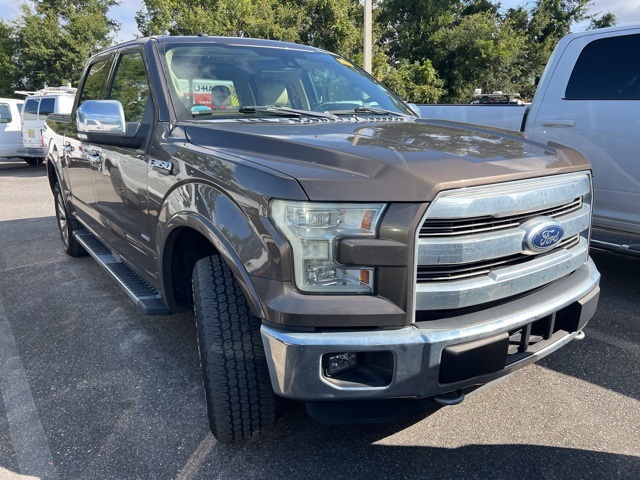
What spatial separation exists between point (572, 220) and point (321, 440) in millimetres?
1521

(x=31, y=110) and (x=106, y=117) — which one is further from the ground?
(x=106, y=117)

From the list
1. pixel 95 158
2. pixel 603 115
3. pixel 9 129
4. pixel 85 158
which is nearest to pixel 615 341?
pixel 603 115

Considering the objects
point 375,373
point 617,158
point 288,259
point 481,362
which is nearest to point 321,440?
point 375,373

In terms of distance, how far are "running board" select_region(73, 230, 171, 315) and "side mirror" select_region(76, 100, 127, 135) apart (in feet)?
3.10

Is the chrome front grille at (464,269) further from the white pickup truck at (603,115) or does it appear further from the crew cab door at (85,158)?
the crew cab door at (85,158)

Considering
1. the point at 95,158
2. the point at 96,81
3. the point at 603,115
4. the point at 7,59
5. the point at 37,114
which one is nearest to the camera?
the point at 95,158

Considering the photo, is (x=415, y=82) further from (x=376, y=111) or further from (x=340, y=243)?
(x=340, y=243)

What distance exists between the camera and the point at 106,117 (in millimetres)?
2805

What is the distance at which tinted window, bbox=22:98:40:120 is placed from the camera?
12711 mm

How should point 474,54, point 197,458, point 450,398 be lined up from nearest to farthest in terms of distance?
1. point 450,398
2. point 197,458
3. point 474,54

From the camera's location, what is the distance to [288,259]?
176cm

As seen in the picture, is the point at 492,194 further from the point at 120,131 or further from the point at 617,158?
the point at 617,158

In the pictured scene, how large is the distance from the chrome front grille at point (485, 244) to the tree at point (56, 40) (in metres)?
26.8

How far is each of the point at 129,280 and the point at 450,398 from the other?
227 centimetres
